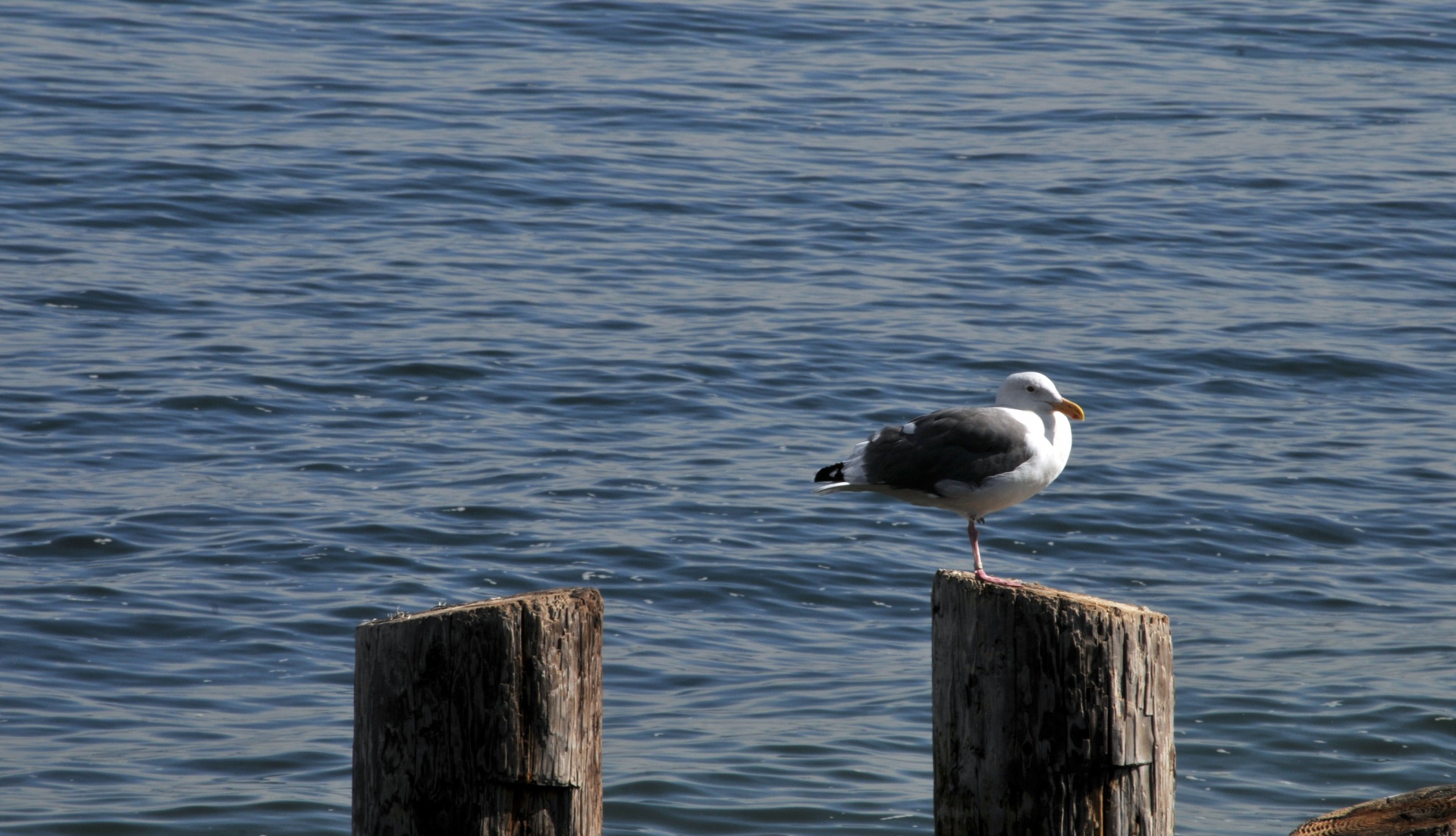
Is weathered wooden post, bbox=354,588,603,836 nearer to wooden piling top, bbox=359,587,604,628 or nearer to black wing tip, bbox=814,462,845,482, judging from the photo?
wooden piling top, bbox=359,587,604,628

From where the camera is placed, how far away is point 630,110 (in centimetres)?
1998

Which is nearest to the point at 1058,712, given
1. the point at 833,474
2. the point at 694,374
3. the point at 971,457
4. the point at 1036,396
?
the point at 971,457

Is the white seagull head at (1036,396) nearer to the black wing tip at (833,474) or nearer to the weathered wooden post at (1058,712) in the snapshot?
the black wing tip at (833,474)

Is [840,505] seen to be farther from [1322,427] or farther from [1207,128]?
[1207,128]

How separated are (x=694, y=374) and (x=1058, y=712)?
8.70m

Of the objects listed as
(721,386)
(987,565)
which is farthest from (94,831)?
(721,386)

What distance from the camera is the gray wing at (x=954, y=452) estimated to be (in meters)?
Answer: 6.05

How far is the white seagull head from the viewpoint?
633 centimetres

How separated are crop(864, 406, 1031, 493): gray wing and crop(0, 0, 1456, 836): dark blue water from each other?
1.60m

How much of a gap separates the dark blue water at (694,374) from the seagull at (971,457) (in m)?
1.53

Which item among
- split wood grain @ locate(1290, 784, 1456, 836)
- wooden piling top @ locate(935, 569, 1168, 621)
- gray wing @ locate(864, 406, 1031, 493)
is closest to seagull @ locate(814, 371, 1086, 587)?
gray wing @ locate(864, 406, 1031, 493)

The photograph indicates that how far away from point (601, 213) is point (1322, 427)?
23.0ft

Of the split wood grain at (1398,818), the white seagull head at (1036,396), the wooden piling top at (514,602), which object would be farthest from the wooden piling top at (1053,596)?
the white seagull head at (1036,396)

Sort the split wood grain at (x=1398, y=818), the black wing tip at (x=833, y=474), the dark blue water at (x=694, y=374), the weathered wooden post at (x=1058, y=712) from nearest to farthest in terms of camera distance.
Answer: the split wood grain at (x=1398, y=818), the weathered wooden post at (x=1058, y=712), the black wing tip at (x=833, y=474), the dark blue water at (x=694, y=374)
